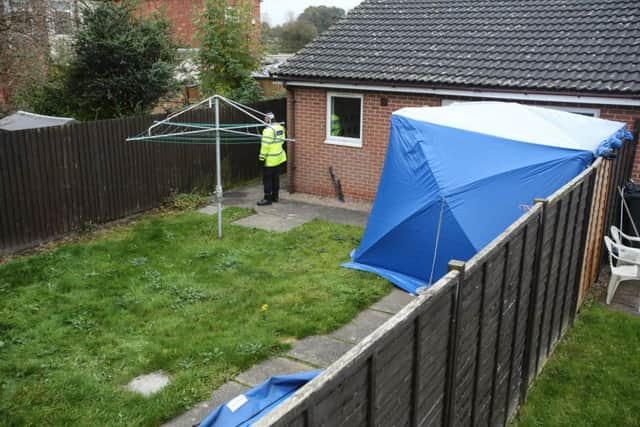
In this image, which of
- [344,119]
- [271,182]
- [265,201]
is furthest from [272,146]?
[344,119]

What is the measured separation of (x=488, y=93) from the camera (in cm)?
1095

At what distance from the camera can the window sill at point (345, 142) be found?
12767mm

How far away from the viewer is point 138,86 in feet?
44.6

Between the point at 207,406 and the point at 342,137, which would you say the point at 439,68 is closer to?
the point at 342,137

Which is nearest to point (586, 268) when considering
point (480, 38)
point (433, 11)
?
point (480, 38)

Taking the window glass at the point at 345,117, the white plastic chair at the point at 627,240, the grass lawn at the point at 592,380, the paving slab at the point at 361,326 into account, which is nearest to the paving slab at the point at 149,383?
the paving slab at the point at 361,326

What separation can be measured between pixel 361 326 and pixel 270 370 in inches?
57.4

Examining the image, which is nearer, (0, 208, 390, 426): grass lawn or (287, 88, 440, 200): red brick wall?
(0, 208, 390, 426): grass lawn

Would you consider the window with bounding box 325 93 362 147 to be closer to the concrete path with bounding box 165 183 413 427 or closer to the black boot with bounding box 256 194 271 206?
the concrete path with bounding box 165 183 413 427

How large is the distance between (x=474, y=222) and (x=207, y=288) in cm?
357

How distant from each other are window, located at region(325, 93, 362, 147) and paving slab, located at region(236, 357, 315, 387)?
287 inches

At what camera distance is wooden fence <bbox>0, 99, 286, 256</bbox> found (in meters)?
9.30

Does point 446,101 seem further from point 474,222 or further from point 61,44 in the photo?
point 61,44

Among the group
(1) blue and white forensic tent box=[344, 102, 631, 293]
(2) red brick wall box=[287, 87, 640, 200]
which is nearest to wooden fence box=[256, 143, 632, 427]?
(1) blue and white forensic tent box=[344, 102, 631, 293]
